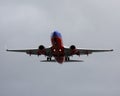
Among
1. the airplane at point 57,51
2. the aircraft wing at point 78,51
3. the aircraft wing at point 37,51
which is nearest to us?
the airplane at point 57,51

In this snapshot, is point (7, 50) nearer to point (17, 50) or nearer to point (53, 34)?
point (17, 50)

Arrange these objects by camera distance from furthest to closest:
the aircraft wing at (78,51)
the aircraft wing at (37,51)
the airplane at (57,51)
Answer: the aircraft wing at (78,51)
the aircraft wing at (37,51)
the airplane at (57,51)

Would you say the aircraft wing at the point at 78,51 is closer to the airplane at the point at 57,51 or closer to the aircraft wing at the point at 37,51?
the airplane at the point at 57,51

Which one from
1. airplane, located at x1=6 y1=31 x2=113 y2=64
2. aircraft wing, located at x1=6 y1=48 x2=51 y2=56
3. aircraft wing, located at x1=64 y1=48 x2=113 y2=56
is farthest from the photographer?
aircraft wing, located at x1=64 y1=48 x2=113 y2=56

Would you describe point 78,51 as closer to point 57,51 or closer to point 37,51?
point 57,51

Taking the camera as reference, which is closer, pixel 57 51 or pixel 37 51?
pixel 57 51

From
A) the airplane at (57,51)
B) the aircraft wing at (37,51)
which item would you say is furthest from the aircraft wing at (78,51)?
the aircraft wing at (37,51)

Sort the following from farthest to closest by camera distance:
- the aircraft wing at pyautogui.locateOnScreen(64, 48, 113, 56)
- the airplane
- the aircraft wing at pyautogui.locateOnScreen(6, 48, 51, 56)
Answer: the aircraft wing at pyautogui.locateOnScreen(64, 48, 113, 56) < the aircraft wing at pyautogui.locateOnScreen(6, 48, 51, 56) < the airplane

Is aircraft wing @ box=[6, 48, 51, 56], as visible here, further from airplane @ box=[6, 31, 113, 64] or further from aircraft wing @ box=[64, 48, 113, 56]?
aircraft wing @ box=[64, 48, 113, 56]

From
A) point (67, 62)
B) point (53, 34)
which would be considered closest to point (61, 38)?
point (53, 34)

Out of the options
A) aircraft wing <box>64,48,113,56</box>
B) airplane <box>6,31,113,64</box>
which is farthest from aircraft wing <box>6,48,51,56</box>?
aircraft wing <box>64,48,113,56</box>

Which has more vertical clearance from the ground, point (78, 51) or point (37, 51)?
point (37, 51)

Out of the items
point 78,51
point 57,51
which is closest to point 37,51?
point 57,51

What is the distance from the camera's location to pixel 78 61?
3546 inches
